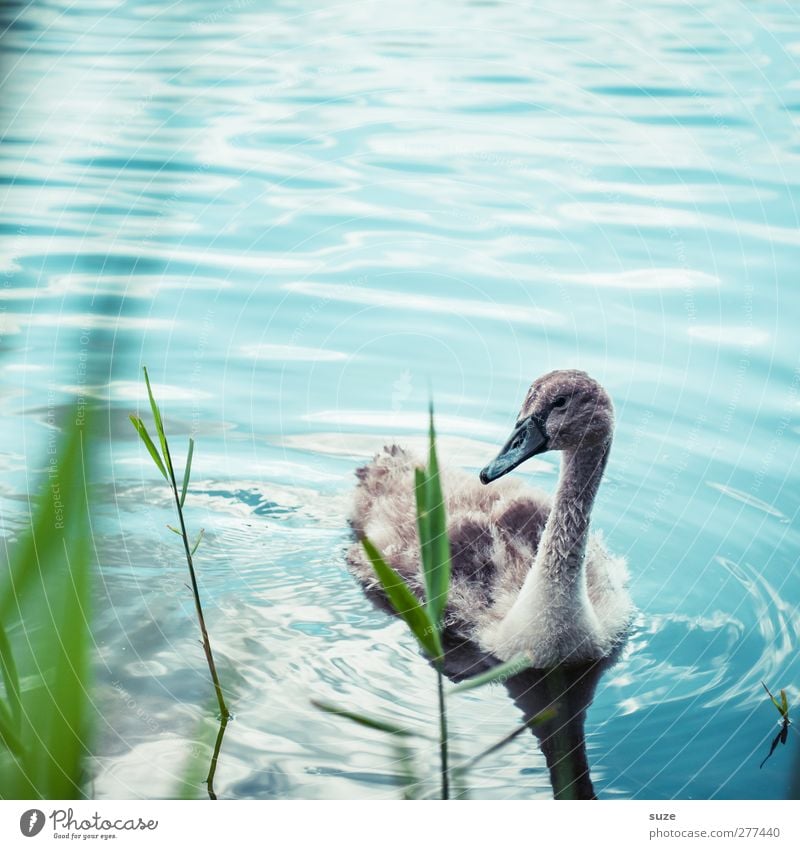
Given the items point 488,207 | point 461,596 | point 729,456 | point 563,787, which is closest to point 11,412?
point 461,596

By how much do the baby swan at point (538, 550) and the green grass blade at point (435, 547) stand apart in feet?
4.69

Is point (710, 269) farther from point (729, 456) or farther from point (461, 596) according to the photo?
point (461, 596)

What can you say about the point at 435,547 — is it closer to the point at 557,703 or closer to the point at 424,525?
the point at 424,525

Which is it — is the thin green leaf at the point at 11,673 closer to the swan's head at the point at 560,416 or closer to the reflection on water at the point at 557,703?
the reflection on water at the point at 557,703

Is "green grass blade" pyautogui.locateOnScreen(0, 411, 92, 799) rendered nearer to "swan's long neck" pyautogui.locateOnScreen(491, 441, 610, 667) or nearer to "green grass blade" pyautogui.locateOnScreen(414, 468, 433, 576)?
"green grass blade" pyautogui.locateOnScreen(414, 468, 433, 576)

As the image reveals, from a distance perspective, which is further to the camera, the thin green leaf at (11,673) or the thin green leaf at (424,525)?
the thin green leaf at (424,525)

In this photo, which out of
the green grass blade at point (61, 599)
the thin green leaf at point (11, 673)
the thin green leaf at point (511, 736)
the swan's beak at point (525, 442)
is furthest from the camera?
the swan's beak at point (525, 442)

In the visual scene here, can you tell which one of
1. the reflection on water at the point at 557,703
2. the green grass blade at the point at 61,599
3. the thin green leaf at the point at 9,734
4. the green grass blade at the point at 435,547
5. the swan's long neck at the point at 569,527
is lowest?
the reflection on water at the point at 557,703

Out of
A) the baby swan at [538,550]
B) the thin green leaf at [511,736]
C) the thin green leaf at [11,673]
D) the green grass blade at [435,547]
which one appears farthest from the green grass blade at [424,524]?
the baby swan at [538,550]

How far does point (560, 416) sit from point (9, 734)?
1.81 metres

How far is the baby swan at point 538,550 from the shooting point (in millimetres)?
2391

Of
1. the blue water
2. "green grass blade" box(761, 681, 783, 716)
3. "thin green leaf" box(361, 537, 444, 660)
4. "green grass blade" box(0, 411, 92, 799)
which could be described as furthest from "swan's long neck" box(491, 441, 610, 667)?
"green grass blade" box(0, 411, 92, 799)
